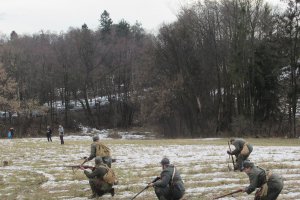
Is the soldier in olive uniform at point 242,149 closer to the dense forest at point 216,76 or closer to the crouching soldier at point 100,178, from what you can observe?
the crouching soldier at point 100,178

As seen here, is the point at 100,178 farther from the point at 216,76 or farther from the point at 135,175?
the point at 216,76

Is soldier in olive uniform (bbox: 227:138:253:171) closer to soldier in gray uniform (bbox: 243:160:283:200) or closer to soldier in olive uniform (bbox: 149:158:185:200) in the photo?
soldier in olive uniform (bbox: 149:158:185:200)

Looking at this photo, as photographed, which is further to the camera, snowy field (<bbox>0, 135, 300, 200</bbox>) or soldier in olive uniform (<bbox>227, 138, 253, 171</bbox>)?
soldier in olive uniform (<bbox>227, 138, 253, 171</bbox>)

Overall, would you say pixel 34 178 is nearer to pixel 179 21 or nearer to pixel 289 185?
pixel 289 185

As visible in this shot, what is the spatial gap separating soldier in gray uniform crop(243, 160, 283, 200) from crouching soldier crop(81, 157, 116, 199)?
19.7 feet

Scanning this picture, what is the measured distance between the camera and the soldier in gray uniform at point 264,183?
13258 mm

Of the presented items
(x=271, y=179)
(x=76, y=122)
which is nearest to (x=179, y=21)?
(x=76, y=122)

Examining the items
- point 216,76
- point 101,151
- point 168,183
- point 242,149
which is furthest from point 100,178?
point 216,76

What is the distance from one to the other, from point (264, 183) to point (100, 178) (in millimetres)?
6614

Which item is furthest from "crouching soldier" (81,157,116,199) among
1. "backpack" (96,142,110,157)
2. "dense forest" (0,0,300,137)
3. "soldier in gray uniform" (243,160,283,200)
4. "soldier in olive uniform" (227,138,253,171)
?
"dense forest" (0,0,300,137)

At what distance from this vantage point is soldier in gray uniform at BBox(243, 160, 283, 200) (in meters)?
13.3

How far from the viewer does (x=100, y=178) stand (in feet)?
59.0

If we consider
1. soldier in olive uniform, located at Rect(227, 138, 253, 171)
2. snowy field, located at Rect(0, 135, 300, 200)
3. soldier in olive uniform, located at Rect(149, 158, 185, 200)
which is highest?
soldier in olive uniform, located at Rect(227, 138, 253, 171)

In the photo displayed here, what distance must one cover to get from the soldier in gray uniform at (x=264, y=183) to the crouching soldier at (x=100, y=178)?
6.00 metres
